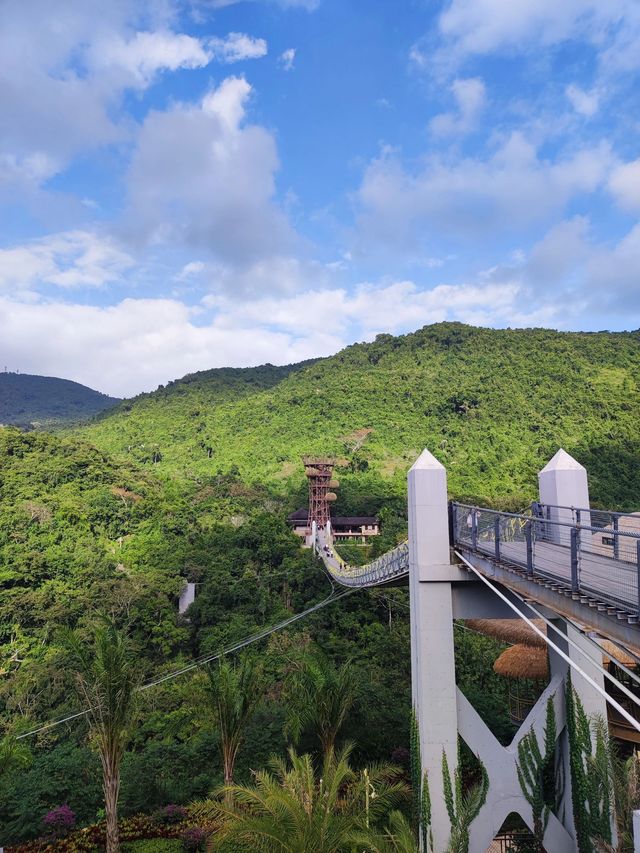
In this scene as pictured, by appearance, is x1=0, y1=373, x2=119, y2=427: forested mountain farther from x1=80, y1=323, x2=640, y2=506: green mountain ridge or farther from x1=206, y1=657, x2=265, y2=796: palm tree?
x1=206, y1=657, x2=265, y2=796: palm tree

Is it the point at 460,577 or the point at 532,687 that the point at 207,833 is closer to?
the point at 460,577

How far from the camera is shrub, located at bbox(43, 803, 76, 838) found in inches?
341

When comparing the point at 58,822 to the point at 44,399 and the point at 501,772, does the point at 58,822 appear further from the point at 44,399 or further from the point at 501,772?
the point at 44,399

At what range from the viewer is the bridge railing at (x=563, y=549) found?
13.5 feet

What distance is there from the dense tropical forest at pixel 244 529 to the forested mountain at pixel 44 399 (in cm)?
7578

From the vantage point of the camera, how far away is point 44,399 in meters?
134

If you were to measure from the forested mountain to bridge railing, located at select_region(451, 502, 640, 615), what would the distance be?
395ft

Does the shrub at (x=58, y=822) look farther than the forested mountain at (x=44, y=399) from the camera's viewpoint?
No

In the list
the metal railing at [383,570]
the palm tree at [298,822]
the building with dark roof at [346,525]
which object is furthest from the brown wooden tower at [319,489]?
the palm tree at [298,822]

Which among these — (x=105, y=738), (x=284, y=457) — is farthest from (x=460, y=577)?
(x=284, y=457)

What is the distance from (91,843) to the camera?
8.33m

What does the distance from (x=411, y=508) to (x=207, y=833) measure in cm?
535

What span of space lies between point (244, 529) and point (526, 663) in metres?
15.6

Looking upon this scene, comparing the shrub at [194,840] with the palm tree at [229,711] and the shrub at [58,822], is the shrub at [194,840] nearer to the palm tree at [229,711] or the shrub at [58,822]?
the palm tree at [229,711]
